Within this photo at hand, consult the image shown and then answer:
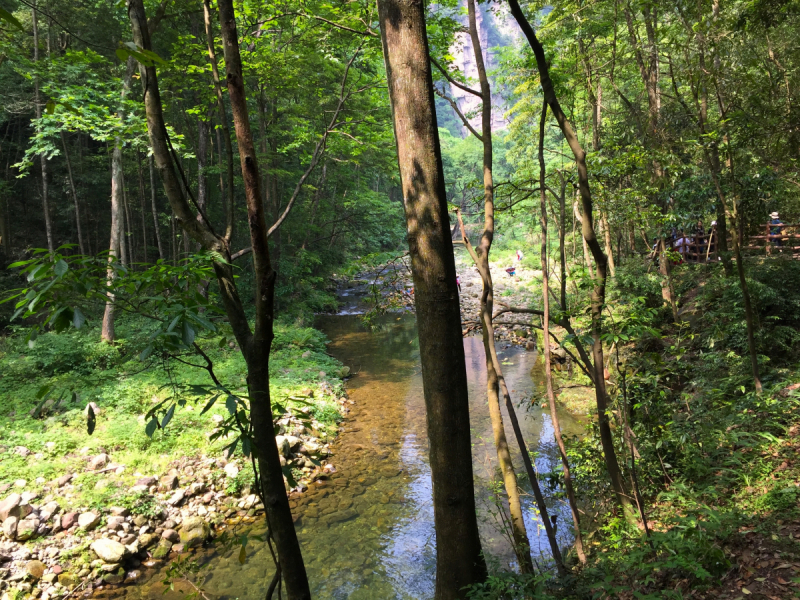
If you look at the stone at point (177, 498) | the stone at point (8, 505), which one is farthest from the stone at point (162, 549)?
the stone at point (8, 505)

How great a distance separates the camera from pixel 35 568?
186 inches

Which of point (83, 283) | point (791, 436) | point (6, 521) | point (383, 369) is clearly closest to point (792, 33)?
point (791, 436)

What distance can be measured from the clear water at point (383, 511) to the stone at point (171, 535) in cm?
48

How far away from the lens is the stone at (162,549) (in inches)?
209

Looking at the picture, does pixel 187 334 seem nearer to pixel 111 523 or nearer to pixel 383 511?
pixel 111 523

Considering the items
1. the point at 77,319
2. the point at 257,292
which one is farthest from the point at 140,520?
the point at 77,319

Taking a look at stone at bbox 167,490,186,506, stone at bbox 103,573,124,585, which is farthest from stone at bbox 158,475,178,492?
stone at bbox 103,573,124,585

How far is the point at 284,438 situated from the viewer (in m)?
7.14

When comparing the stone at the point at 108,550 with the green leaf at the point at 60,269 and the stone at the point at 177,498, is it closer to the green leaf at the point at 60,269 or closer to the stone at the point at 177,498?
the stone at the point at 177,498

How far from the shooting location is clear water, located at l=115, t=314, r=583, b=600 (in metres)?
4.92

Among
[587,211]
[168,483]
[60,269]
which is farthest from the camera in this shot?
[168,483]

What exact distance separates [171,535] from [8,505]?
1.77 metres

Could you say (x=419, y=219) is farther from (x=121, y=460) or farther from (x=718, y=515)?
(x=121, y=460)

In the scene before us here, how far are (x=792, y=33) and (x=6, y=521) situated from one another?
469 inches
